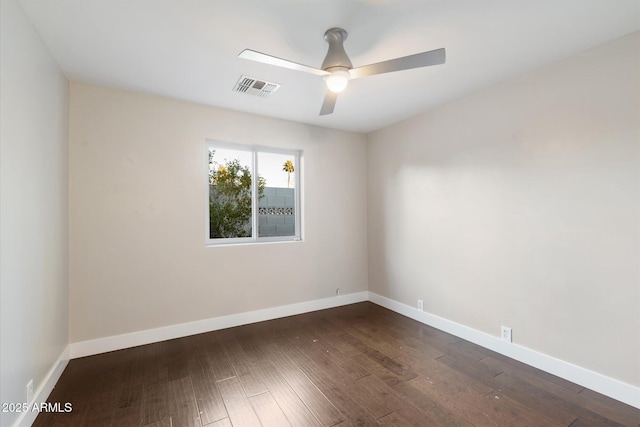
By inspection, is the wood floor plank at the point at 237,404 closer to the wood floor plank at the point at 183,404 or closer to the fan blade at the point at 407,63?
the wood floor plank at the point at 183,404

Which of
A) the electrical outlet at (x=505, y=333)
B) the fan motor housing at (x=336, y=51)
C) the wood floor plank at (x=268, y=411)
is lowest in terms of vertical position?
the wood floor plank at (x=268, y=411)

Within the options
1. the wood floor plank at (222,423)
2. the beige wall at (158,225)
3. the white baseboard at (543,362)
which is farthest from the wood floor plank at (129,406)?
the white baseboard at (543,362)

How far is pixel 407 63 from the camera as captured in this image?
1.73 metres

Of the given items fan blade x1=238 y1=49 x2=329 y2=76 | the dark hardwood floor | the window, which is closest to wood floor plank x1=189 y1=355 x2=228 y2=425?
the dark hardwood floor

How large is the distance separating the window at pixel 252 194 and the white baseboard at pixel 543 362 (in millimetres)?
2075

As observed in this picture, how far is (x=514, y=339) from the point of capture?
2.56 m

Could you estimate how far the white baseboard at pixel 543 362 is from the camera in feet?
6.44

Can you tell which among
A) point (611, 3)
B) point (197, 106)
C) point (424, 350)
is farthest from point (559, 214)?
point (197, 106)

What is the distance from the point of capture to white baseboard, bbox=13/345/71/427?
65.3 inches

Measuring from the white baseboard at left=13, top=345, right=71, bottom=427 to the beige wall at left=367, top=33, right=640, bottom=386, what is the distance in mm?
3506

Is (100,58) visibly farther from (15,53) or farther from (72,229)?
(72,229)

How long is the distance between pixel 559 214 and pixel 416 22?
188 cm

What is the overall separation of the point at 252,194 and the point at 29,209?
2.09 meters

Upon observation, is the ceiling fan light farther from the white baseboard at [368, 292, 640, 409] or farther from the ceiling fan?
the white baseboard at [368, 292, 640, 409]
